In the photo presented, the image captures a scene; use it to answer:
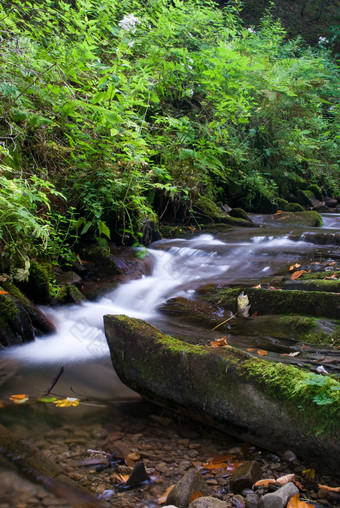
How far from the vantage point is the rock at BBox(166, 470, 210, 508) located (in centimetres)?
175

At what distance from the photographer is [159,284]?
19.9ft

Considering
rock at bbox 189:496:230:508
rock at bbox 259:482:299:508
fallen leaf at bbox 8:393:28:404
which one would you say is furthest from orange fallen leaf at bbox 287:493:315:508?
fallen leaf at bbox 8:393:28:404

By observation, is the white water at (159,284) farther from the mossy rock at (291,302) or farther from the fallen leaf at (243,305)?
the mossy rock at (291,302)

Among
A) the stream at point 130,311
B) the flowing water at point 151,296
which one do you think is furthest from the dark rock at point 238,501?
the flowing water at point 151,296

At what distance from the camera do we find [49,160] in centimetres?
592

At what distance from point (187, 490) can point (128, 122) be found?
Result: 4.82 m

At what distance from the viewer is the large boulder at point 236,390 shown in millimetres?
1988

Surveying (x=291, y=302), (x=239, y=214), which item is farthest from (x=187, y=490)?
(x=239, y=214)

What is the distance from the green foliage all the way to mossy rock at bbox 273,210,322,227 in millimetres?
1276

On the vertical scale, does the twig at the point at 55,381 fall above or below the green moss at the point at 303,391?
below

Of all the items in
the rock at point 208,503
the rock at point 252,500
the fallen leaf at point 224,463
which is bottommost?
the fallen leaf at point 224,463

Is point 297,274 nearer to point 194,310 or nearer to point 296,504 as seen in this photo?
point 194,310

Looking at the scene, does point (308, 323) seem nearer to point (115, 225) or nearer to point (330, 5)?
point (115, 225)

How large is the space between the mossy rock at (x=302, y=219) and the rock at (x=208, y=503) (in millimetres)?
8309
